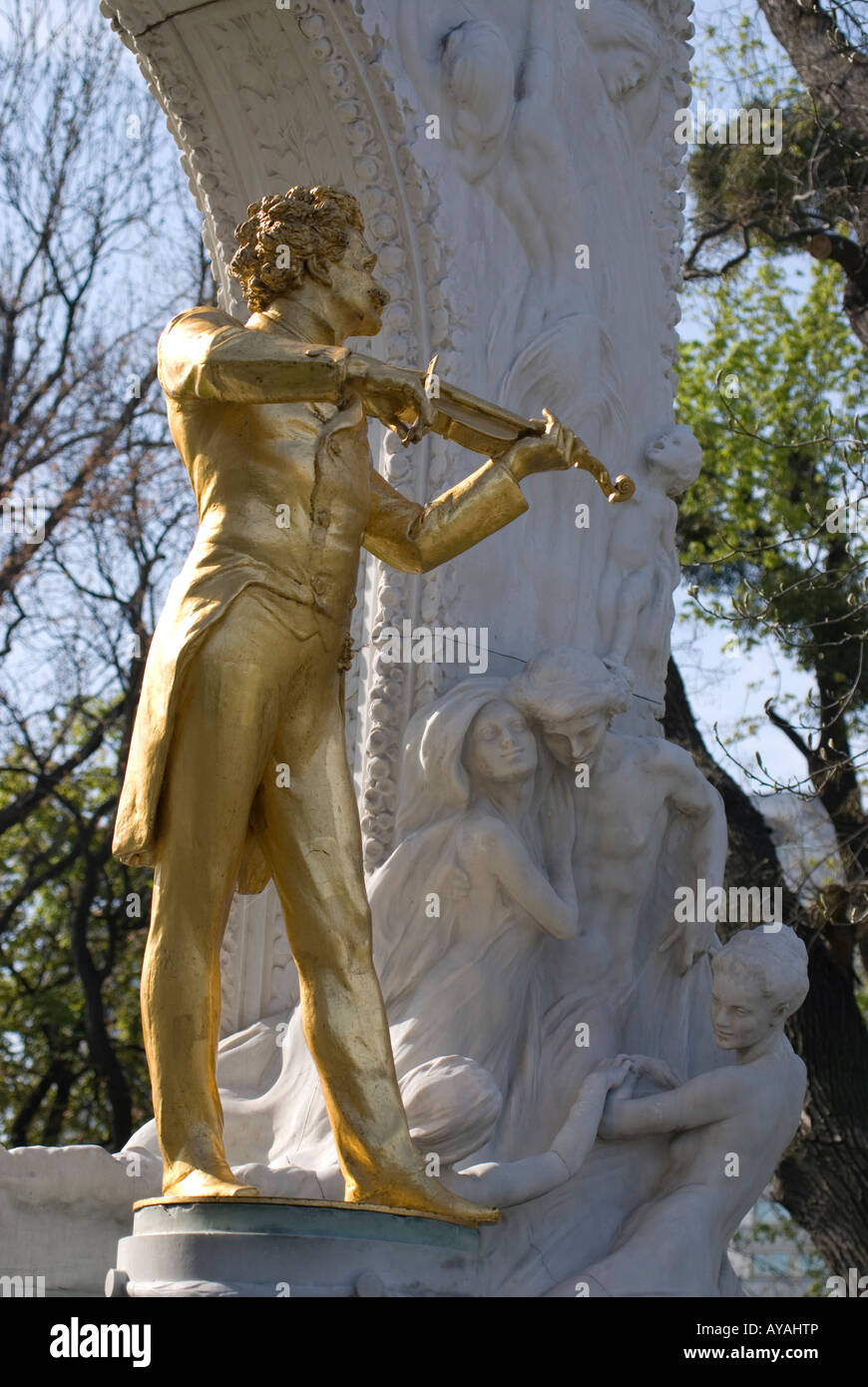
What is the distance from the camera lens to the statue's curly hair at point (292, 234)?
15.8 ft

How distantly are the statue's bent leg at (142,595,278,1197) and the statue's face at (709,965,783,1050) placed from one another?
1526 mm

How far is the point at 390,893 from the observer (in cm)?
576

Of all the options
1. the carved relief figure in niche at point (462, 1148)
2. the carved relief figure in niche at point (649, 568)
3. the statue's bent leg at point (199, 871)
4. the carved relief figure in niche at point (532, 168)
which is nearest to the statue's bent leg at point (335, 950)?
the statue's bent leg at point (199, 871)

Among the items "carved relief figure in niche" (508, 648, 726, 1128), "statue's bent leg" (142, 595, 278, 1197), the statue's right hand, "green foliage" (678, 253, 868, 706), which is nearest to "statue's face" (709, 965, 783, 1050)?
"carved relief figure in niche" (508, 648, 726, 1128)

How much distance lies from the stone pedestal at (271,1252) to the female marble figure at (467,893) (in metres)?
1.17

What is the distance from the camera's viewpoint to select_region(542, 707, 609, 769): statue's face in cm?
576

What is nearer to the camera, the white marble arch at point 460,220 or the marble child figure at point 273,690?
the marble child figure at point 273,690

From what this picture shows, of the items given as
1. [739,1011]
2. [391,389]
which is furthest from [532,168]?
[739,1011]

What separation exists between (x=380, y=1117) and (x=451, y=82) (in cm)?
323

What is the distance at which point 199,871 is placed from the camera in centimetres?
453

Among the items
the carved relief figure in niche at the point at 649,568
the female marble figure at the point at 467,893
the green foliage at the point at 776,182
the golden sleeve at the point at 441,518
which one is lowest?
the female marble figure at the point at 467,893

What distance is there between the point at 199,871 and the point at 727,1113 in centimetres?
176

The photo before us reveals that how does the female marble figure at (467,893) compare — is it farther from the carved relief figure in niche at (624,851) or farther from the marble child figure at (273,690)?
the marble child figure at (273,690)
